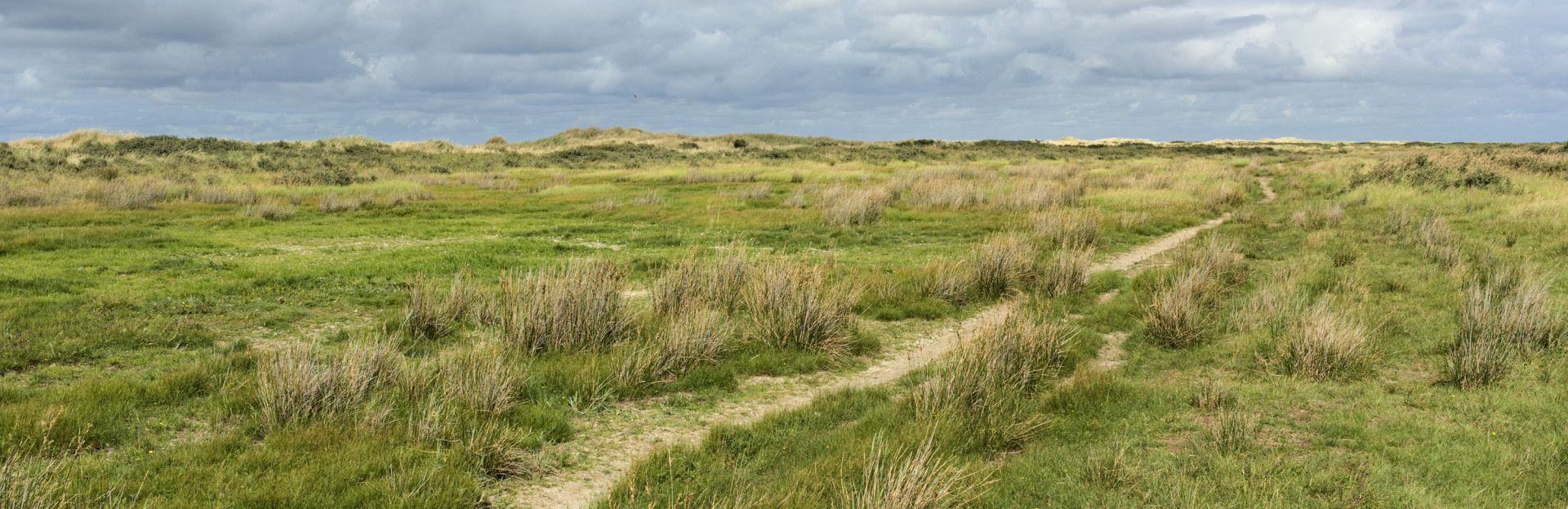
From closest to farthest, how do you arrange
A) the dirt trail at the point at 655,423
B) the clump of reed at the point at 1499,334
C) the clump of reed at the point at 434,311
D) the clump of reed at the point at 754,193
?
the dirt trail at the point at 655,423
the clump of reed at the point at 1499,334
the clump of reed at the point at 434,311
the clump of reed at the point at 754,193

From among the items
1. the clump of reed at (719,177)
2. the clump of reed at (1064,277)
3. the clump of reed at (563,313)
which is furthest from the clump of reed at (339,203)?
the clump of reed at (1064,277)

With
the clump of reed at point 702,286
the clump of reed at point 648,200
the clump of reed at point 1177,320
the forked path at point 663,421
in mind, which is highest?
the clump of reed at point 648,200

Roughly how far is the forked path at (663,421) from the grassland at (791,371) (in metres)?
0.05

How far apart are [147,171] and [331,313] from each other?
43.7m

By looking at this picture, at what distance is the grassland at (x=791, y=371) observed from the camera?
5770 millimetres

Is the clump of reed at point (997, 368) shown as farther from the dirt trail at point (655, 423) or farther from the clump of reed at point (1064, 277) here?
the clump of reed at point (1064, 277)

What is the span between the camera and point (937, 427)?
6.73 m

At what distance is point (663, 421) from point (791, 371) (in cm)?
208

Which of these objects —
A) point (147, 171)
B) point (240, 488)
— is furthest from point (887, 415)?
point (147, 171)

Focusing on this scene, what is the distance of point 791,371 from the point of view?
9344 millimetres

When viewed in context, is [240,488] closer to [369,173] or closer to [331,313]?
[331,313]

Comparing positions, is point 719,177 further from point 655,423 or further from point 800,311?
point 655,423

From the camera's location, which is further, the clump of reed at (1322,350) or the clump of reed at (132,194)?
the clump of reed at (132,194)

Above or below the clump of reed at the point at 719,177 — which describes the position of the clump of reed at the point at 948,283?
below
